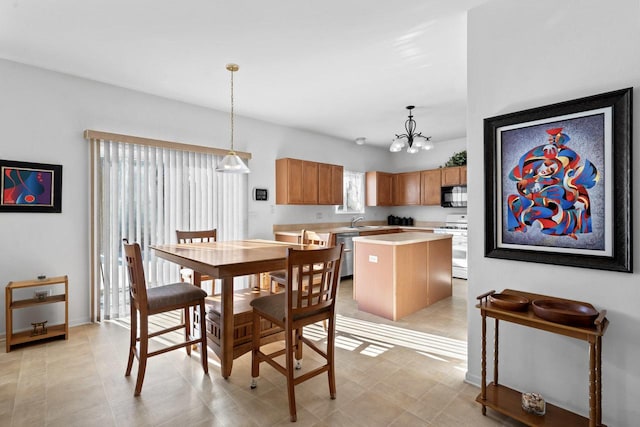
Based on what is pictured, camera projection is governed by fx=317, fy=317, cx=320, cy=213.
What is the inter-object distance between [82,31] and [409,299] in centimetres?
396

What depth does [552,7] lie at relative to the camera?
184 cm

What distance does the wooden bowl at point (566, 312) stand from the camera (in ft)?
4.96

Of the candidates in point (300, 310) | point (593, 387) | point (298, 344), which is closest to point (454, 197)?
point (298, 344)

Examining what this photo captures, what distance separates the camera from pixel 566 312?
155 cm

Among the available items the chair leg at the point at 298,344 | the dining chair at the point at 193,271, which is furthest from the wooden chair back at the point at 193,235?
the chair leg at the point at 298,344

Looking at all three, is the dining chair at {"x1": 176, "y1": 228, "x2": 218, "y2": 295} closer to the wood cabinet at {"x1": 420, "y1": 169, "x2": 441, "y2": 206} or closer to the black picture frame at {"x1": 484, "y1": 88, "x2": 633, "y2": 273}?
the black picture frame at {"x1": 484, "y1": 88, "x2": 633, "y2": 273}

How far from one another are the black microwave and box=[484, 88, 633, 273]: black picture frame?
391 centimetres

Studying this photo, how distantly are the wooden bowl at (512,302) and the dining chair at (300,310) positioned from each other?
94 cm

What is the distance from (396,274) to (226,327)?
1.92 metres

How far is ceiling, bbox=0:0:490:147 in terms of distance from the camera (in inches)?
88.3

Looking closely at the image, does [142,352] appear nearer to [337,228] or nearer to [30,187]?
[30,187]

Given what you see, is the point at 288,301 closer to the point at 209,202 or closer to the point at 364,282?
the point at 364,282

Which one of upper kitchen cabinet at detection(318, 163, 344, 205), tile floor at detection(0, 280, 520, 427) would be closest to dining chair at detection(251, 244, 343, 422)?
tile floor at detection(0, 280, 520, 427)

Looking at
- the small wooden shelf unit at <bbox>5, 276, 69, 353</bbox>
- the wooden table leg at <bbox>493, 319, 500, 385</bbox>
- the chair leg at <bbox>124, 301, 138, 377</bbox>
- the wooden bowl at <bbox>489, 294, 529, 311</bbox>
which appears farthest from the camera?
the small wooden shelf unit at <bbox>5, 276, 69, 353</bbox>
